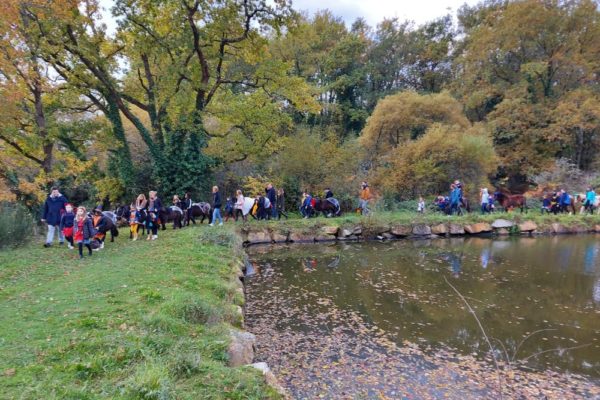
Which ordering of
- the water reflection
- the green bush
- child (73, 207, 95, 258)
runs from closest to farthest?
the water reflection → child (73, 207, 95, 258) → the green bush

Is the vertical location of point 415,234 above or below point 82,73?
below

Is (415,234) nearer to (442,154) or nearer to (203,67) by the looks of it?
(442,154)

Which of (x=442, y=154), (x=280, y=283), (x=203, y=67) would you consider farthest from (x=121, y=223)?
(x=442, y=154)

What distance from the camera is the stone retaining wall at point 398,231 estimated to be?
15.0 metres

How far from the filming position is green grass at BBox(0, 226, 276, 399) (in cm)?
346

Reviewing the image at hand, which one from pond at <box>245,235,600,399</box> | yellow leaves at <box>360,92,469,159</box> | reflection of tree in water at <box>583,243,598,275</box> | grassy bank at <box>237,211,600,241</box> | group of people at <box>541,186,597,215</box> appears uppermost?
yellow leaves at <box>360,92,469,159</box>

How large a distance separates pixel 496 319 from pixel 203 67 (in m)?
16.4

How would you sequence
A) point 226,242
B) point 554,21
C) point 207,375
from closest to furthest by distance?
1. point 207,375
2. point 226,242
3. point 554,21

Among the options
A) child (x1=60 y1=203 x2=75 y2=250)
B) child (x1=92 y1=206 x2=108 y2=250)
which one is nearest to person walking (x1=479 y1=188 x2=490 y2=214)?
child (x1=92 y1=206 x2=108 y2=250)

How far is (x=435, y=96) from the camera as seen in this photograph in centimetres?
2298

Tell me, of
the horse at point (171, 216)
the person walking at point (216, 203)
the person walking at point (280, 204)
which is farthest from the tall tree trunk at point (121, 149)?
the person walking at point (280, 204)

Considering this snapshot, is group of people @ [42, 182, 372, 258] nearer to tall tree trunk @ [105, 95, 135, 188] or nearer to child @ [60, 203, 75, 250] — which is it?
child @ [60, 203, 75, 250]

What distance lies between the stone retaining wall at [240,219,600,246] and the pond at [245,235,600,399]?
318 cm

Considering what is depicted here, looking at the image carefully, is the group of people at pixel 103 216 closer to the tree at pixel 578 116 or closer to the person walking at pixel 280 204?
the person walking at pixel 280 204
